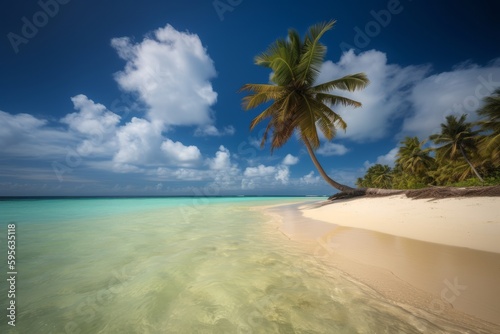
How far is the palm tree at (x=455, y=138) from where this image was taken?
22984 mm

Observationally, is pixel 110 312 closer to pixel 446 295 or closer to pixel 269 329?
pixel 269 329

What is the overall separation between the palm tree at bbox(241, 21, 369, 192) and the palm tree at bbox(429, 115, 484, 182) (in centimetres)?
2090

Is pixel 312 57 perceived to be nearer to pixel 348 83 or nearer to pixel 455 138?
pixel 348 83

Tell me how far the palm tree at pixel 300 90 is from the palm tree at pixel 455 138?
20896 mm

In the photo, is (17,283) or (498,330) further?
(17,283)

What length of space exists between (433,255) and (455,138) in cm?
2950

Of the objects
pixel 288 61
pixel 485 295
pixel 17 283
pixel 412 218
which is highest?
pixel 288 61

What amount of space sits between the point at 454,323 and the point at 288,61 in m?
13.0

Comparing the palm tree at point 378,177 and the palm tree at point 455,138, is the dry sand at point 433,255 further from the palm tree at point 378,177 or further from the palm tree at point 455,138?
the palm tree at point 378,177

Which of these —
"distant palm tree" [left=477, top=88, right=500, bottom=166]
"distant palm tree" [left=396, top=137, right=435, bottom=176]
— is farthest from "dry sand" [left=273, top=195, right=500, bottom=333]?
"distant palm tree" [left=396, top=137, right=435, bottom=176]

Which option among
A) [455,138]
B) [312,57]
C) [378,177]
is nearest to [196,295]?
[312,57]

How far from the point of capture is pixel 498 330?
168 cm

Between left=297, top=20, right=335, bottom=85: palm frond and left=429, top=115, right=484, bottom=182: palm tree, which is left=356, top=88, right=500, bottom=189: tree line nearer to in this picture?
left=429, top=115, right=484, bottom=182: palm tree

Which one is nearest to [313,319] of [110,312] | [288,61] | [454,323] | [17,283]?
[454,323]
